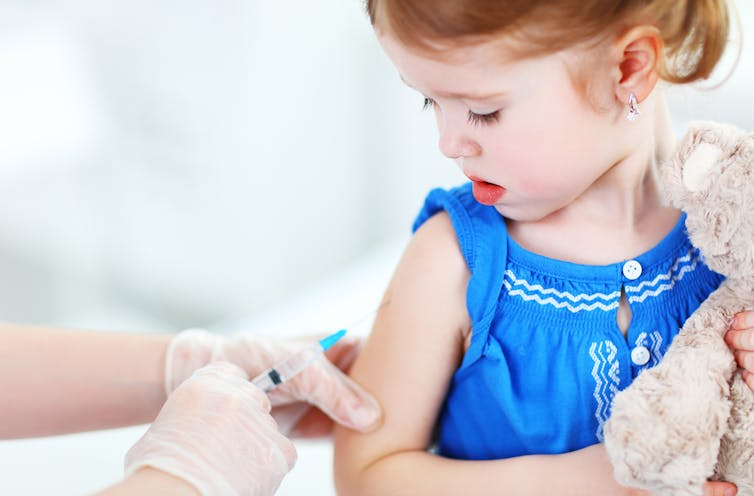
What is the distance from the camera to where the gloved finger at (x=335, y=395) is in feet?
3.99

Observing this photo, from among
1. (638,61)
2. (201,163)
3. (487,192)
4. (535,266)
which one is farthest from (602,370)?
(201,163)

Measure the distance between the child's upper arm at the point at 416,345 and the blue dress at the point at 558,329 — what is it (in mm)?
26

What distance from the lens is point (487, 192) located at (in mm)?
1131

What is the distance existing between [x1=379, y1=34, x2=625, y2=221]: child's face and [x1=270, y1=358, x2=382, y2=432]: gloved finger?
1.06 ft

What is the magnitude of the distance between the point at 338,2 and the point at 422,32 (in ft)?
5.28

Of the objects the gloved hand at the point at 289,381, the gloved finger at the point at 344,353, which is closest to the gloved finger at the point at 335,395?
the gloved hand at the point at 289,381

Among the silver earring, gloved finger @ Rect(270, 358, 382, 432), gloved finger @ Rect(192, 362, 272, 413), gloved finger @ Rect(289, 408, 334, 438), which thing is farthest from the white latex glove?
the silver earring

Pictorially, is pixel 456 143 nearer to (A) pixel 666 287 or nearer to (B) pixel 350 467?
(A) pixel 666 287

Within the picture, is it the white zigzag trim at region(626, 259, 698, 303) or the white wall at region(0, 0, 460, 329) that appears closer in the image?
the white zigzag trim at region(626, 259, 698, 303)

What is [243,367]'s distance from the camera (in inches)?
52.9

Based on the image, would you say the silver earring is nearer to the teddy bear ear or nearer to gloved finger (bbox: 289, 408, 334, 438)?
the teddy bear ear

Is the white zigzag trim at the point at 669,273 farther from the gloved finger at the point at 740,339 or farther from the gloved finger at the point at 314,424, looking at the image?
the gloved finger at the point at 314,424

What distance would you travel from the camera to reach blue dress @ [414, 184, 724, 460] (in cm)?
116

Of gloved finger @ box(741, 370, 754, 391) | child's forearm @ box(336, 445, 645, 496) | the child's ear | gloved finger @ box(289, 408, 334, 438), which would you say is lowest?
gloved finger @ box(289, 408, 334, 438)
